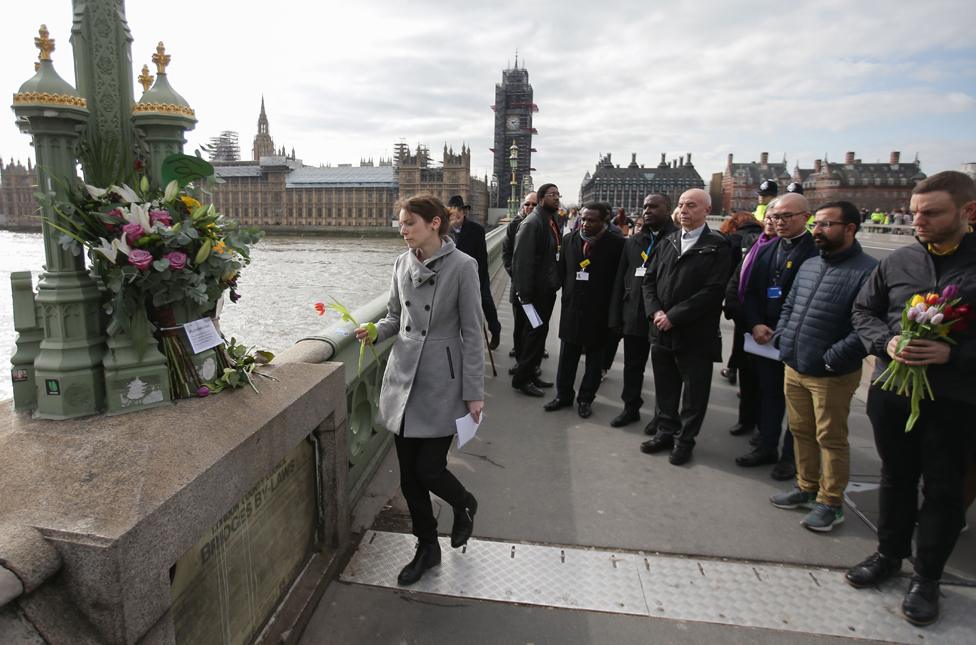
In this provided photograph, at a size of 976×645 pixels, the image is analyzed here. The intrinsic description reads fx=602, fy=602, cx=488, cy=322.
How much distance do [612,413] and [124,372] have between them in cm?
389

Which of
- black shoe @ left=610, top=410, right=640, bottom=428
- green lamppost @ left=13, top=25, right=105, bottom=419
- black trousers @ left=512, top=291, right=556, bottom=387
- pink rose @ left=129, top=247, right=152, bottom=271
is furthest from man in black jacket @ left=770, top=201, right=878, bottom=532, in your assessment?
green lamppost @ left=13, top=25, right=105, bottom=419

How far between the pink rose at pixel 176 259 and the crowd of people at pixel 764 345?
0.87 metres

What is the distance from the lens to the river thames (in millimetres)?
11523

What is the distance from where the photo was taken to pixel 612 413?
16.9 feet

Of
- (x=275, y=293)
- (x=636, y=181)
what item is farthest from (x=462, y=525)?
(x=636, y=181)

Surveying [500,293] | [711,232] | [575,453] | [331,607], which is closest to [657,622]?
[331,607]

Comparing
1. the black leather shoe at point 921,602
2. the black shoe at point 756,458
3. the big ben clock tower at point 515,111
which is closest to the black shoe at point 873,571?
the black leather shoe at point 921,602

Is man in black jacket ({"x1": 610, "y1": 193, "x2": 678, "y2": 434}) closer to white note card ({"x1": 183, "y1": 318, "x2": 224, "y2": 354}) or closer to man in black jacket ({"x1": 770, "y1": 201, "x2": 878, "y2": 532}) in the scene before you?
man in black jacket ({"x1": 770, "y1": 201, "x2": 878, "y2": 532})

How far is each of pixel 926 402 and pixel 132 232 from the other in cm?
320

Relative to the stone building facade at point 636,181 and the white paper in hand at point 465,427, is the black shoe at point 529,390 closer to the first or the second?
the white paper in hand at point 465,427

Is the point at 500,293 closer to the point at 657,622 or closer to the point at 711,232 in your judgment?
the point at 711,232

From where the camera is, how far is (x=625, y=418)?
4.87 m

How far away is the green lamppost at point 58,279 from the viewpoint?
6.59 ft

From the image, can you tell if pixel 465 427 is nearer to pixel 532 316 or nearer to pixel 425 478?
pixel 425 478
